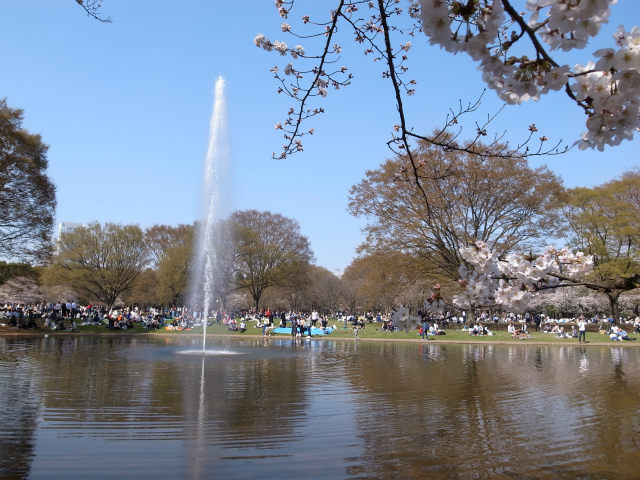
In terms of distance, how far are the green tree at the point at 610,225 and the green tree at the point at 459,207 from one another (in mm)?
6915

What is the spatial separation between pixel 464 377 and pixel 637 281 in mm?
10773

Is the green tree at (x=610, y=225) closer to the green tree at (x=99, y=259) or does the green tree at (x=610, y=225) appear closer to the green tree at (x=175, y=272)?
the green tree at (x=175, y=272)

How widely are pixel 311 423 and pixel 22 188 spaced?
30.1m

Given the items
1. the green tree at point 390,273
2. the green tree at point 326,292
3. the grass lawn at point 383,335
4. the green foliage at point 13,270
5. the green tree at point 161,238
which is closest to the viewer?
the green foliage at point 13,270

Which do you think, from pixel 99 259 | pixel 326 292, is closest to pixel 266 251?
pixel 99 259

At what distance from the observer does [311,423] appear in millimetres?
8031

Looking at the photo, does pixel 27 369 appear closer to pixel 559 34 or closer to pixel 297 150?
pixel 297 150

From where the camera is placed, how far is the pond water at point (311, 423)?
5.86 meters

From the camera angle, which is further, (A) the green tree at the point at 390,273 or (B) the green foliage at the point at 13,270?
(A) the green tree at the point at 390,273

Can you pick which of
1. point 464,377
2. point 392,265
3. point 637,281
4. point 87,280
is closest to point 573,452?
point 637,281

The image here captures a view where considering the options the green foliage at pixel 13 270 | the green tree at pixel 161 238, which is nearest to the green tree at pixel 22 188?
the green foliage at pixel 13 270

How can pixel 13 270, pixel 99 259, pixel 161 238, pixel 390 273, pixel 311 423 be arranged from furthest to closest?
1. pixel 161 238
2. pixel 99 259
3. pixel 390 273
4. pixel 13 270
5. pixel 311 423

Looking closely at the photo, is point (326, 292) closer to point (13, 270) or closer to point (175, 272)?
point (175, 272)

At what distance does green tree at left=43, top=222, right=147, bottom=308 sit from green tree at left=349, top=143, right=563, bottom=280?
98.5 ft
